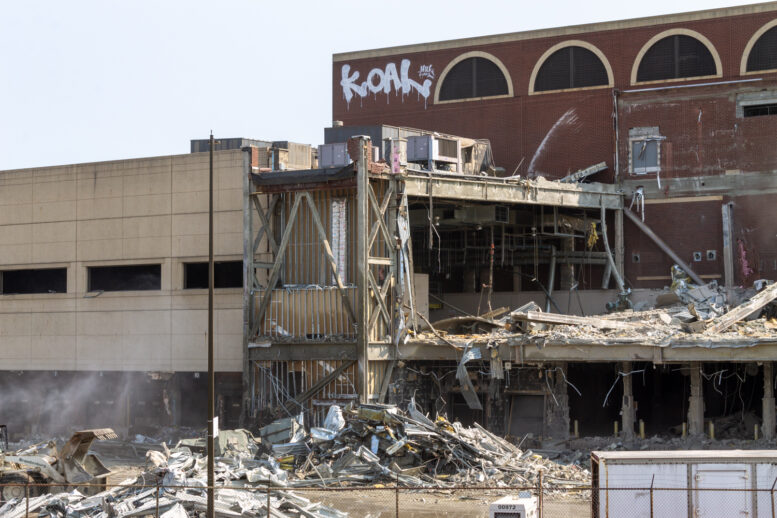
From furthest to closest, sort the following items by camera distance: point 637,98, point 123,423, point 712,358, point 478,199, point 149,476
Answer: point 637,98
point 123,423
point 478,199
point 712,358
point 149,476

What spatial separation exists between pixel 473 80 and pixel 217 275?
55.2 ft

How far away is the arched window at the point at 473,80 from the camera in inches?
2050

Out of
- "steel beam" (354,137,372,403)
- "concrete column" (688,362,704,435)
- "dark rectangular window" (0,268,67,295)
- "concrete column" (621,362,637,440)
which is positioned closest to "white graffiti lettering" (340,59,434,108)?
"steel beam" (354,137,372,403)

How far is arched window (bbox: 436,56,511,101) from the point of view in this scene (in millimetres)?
52062

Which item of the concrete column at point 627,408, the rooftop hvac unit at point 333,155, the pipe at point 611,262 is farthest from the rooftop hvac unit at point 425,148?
the concrete column at point 627,408

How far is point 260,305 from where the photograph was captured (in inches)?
1601

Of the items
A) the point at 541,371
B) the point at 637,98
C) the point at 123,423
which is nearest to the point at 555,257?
the point at 637,98

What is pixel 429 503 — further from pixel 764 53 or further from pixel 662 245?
pixel 764 53

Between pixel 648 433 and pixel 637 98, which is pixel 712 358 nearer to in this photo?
pixel 648 433

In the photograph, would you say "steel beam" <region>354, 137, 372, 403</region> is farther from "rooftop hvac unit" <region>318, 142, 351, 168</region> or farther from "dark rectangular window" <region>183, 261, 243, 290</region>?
"dark rectangular window" <region>183, 261, 243, 290</region>

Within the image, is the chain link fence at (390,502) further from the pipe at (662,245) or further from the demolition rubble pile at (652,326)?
the pipe at (662,245)

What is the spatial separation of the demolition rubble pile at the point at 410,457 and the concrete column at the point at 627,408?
398 cm

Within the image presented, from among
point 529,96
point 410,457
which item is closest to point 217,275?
point 410,457

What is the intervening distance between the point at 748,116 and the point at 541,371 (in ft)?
53.3
